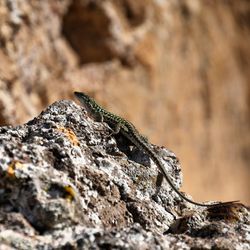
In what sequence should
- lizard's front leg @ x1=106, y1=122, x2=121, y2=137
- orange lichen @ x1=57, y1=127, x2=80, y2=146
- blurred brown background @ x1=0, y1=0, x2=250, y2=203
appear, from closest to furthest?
orange lichen @ x1=57, y1=127, x2=80, y2=146 → lizard's front leg @ x1=106, y1=122, x2=121, y2=137 → blurred brown background @ x1=0, y1=0, x2=250, y2=203

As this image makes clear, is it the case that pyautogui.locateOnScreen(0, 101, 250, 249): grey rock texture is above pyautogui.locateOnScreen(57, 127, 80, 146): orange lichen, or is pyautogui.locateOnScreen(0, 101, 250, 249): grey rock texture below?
below

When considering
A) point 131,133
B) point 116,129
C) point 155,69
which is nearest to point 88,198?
point 116,129

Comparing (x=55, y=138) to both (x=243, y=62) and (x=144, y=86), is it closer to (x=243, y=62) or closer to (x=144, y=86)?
(x=144, y=86)

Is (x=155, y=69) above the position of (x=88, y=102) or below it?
above

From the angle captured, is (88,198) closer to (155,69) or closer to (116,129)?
(116,129)

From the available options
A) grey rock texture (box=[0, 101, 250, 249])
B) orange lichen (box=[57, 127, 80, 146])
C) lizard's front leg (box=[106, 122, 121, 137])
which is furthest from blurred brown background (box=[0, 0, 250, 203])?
orange lichen (box=[57, 127, 80, 146])

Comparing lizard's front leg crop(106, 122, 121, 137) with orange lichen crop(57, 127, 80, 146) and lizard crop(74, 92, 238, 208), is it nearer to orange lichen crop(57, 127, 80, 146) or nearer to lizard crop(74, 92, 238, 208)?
lizard crop(74, 92, 238, 208)

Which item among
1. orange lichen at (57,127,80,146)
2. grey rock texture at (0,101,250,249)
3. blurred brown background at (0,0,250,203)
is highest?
blurred brown background at (0,0,250,203)

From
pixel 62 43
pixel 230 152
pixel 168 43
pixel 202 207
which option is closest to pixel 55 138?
pixel 202 207
